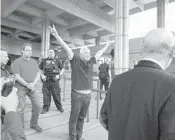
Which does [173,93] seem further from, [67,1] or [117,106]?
[67,1]

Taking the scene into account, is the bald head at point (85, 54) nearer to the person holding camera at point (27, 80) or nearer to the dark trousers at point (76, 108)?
the dark trousers at point (76, 108)

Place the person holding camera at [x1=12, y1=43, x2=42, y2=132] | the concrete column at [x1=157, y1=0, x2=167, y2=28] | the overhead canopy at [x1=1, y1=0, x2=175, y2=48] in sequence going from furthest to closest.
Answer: the concrete column at [x1=157, y1=0, x2=167, y2=28], the overhead canopy at [x1=1, y1=0, x2=175, y2=48], the person holding camera at [x1=12, y1=43, x2=42, y2=132]

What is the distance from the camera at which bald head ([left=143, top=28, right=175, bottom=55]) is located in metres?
0.92

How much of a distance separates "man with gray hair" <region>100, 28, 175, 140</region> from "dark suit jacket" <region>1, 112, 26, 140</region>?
600 millimetres

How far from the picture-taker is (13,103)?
97cm

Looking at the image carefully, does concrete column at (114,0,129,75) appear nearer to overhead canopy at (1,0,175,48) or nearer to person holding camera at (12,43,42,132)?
overhead canopy at (1,0,175,48)

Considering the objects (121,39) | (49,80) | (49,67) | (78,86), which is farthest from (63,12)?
(78,86)

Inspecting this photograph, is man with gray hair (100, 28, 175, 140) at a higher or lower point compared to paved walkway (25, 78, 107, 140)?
higher

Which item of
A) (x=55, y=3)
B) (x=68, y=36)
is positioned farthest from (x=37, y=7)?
(x=68, y=36)

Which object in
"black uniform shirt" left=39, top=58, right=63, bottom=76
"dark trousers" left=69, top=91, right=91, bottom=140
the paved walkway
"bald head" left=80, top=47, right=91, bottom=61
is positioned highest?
"bald head" left=80, top=47, right=91, bottom=61

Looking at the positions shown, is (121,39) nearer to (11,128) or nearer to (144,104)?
(144,104)

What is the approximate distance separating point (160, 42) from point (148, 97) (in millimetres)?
342

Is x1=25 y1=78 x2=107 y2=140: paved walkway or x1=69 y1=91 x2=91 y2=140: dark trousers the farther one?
x1=25 y1=78 x2=107 y2=140: paved walkway

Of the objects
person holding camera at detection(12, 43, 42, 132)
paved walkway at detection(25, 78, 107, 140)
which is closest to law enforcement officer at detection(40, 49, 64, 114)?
paved walkway at detection(25, 78, 107, 140)
